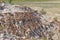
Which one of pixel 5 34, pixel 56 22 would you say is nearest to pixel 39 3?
pixel 56 22

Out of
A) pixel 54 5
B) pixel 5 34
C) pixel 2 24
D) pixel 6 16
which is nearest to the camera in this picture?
pixel 5 34

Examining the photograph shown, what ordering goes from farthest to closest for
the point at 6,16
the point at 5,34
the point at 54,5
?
the point at 54,5, the point at 6,16, the point at 5,34

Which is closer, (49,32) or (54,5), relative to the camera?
(49,32)

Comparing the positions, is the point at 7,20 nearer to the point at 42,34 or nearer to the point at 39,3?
the point at 42,34

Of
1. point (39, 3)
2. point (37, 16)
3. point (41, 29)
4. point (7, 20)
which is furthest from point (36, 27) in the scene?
point (39, 3)

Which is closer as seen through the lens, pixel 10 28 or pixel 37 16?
pixel 10 28

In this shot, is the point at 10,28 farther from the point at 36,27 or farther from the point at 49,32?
the point at 49,32
